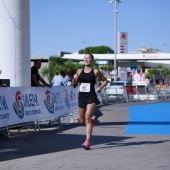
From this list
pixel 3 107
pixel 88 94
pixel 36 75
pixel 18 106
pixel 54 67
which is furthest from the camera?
pixel 54 67

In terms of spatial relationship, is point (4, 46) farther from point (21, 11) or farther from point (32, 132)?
point (32, 132)

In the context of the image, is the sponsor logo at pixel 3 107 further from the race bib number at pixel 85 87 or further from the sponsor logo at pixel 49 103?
the sponsor logo at pixel 49 103

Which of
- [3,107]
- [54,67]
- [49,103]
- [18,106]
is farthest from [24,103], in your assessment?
[54,67]

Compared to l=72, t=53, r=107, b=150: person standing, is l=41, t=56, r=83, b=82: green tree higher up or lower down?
higher up

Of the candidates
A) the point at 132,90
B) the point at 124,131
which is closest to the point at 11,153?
the point at 124,131

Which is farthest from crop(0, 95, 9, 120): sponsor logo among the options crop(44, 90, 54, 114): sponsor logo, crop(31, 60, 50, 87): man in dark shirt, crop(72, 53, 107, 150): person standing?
crop(31, 60, 50, 87): man in dark shirt

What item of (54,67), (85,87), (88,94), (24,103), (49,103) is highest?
(54,67)

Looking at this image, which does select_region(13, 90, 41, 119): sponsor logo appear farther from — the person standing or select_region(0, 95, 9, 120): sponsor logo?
the person standing

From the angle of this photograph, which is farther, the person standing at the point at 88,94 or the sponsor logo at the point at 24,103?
the sponsor logo at the point at 24,103

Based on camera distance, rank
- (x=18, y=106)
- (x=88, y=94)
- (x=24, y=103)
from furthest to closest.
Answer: (x=24, y=103), (x=18, y=106), (x=88, y=94)

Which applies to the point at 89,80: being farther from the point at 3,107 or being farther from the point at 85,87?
the point at 3,107

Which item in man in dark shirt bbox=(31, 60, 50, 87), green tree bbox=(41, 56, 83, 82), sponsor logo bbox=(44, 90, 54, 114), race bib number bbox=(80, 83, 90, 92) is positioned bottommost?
sponsor logo bbox=(44, 90, 54, 114)

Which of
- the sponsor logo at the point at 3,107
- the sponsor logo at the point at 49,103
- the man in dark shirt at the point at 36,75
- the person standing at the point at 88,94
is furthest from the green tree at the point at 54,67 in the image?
the person standing at the point at 88,94

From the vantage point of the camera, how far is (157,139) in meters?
12.1
